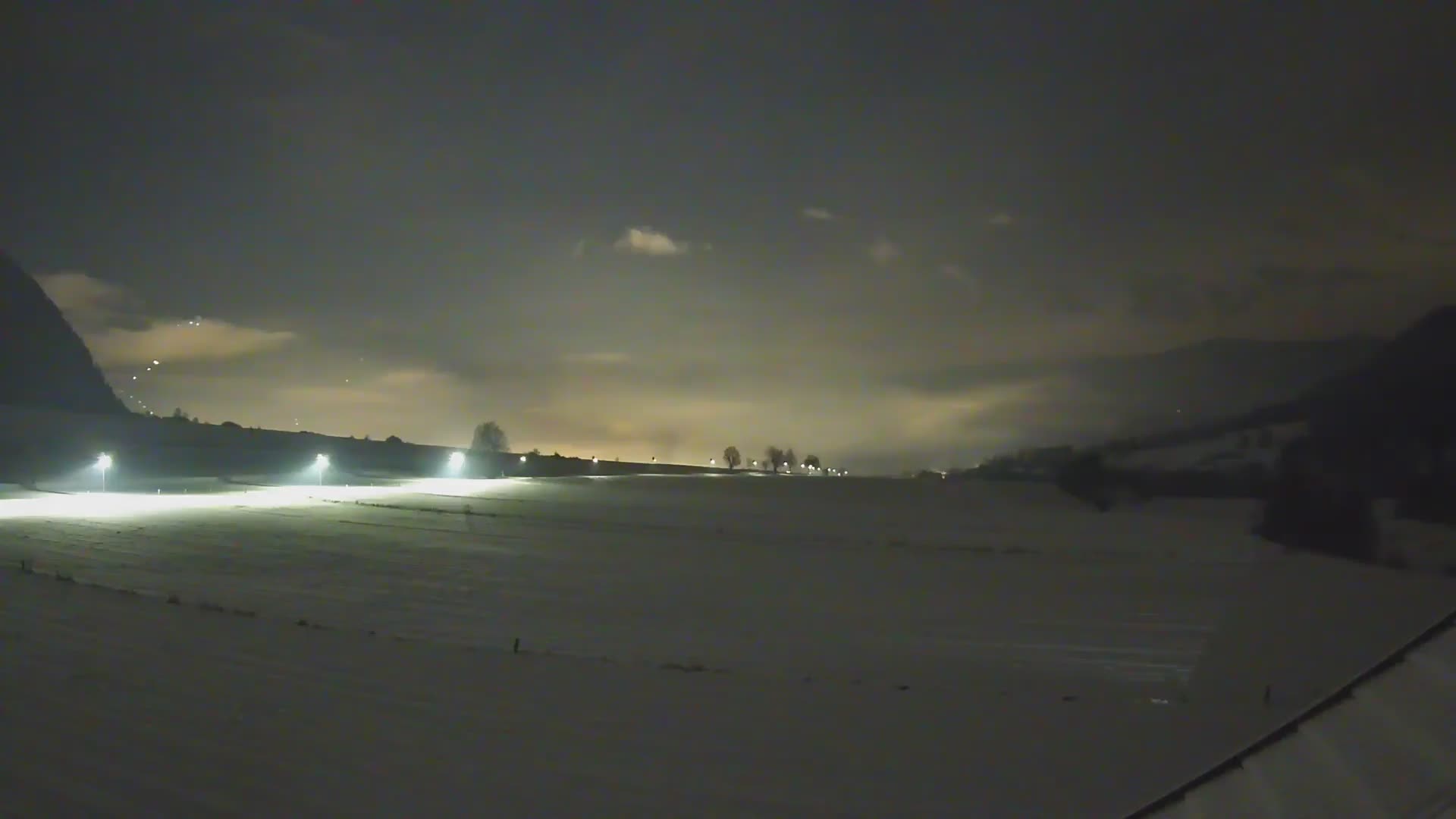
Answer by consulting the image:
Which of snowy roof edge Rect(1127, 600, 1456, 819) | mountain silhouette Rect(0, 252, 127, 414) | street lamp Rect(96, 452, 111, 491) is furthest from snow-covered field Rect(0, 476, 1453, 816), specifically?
mountain silhouette Rect(0, 252, 127, 414)

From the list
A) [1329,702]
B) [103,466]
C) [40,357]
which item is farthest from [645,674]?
[40,357]

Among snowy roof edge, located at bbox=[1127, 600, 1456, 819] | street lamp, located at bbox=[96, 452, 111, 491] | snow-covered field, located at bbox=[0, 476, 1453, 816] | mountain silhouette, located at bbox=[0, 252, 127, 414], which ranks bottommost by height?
snow-covered field, located at bbox=[0, 476, 1453, 816]

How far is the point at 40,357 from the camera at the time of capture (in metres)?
72.1

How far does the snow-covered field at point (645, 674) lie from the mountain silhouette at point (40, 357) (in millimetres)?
65157

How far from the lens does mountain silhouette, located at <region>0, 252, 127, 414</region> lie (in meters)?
68.9

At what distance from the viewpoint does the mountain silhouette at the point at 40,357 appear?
Answer: 68.9m

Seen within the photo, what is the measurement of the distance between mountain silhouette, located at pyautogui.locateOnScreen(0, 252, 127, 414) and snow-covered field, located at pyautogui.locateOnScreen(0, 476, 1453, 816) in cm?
6516

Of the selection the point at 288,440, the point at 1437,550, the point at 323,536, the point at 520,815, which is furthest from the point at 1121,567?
the point at 288,440

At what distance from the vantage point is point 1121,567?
1483 cm

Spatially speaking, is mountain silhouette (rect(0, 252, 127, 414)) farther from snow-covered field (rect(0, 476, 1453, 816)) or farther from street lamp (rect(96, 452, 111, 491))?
snow-covered field (rect(0, 476, 1453, 816))

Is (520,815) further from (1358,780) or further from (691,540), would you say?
(691,540)

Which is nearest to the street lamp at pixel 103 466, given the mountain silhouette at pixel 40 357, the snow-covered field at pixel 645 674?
the snow-covered field at pixel 645 674

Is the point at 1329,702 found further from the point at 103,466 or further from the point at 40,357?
the point at 40,357

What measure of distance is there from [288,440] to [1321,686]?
59.1 m
